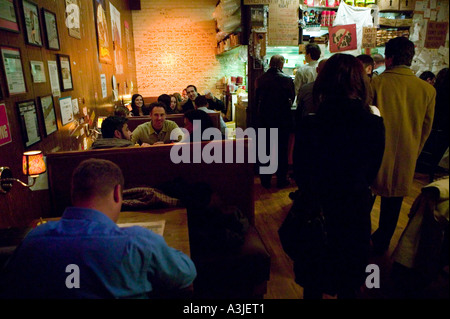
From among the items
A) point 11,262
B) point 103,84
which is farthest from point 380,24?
point 11,262

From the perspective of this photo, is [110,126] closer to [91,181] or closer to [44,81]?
[44,81]

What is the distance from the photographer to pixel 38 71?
2.37 meters

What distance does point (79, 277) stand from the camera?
0.97m

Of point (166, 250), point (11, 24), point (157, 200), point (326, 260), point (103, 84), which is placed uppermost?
point (11, 24)

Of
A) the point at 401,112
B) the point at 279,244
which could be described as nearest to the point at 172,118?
the point at 279,244

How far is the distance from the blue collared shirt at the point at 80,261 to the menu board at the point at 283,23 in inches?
164

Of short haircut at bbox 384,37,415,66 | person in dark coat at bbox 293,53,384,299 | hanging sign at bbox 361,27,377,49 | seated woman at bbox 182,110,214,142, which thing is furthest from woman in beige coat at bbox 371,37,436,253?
hanging sign at bbox 361,27,377,49

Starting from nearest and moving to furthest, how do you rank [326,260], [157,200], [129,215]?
[326,260] < [129,215] < [157,200]

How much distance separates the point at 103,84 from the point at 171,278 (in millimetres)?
→ 4087

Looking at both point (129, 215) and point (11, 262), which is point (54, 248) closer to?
point (11, 262)

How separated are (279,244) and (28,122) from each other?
2.28 metres

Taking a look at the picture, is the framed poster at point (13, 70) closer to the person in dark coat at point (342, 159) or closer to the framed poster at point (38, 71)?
the framed poster at point (38, 71)

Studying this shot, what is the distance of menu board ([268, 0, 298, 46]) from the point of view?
450 centimetres

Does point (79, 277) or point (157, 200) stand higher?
point (79, 277)
